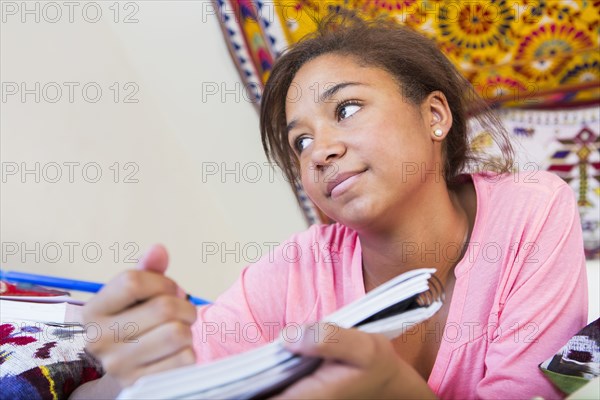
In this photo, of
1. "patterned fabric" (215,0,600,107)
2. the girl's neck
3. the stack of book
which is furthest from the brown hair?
the stack of book

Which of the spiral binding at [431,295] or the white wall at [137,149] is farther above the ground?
the white wall at [137,149]

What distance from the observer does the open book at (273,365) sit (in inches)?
18.1

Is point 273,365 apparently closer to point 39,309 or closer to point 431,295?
point 431,295

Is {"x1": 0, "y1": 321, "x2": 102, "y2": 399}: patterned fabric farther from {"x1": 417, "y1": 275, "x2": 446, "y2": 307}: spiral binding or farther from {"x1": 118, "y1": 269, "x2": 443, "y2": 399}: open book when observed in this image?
{"x1": 417, "y1": 275, "x2": 446, "y2": 307}: spiral binding

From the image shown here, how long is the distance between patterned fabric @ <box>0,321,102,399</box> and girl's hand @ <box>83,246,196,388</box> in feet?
0.94

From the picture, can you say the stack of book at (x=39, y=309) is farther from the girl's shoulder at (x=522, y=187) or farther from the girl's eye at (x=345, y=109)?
the girl's shoulder at (x=522, y=187)

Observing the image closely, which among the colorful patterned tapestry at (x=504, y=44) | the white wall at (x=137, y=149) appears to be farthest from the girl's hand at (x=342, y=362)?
the colorful patterned tapestry at (x=504, y=44)

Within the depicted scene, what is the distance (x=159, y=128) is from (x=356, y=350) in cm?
117

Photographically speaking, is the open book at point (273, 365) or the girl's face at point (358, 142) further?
the girl's face at point (358, 142)

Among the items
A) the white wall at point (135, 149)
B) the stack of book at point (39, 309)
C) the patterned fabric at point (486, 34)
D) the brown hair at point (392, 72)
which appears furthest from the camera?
the patterned fabric at point (486, 34)

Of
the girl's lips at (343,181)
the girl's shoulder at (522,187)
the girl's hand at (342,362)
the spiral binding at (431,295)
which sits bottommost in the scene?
the girl's hand at (342,362)

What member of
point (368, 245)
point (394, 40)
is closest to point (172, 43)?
point (394, 40)

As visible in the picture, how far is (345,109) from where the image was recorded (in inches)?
35.2

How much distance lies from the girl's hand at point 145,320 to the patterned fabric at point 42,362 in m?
0.29
